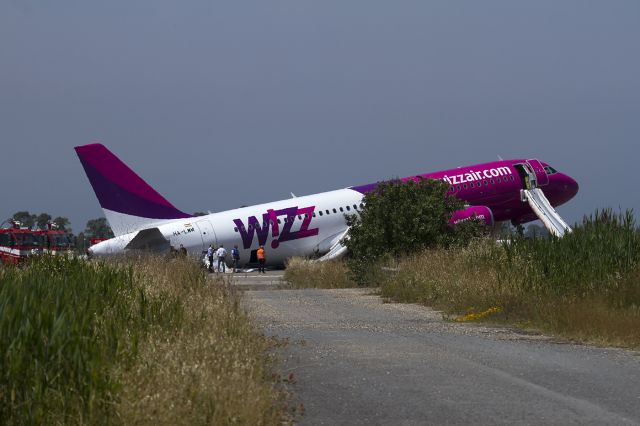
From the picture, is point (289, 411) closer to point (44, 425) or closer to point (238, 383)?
point (238, 383)

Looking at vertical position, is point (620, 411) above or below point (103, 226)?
below

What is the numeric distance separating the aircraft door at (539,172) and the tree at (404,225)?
645 inches

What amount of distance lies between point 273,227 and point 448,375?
39.6 m

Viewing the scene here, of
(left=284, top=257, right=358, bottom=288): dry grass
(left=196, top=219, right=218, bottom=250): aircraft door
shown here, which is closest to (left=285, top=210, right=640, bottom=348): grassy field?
(left=284, top=257, right=358, bottom=288): dry grass

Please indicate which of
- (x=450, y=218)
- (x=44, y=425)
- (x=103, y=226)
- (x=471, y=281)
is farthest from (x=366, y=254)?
(x=103, y=226)

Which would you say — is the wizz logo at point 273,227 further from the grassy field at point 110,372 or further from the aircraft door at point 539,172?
the grassy field at point 110,372

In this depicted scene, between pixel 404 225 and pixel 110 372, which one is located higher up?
pixel 404 225

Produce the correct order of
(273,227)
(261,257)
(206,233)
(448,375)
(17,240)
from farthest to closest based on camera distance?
(17,240) → (273,227) → (206,233) → (261,257) → (448,375)

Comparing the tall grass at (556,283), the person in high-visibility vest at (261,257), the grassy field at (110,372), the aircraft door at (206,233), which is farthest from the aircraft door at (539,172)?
the grassy field at (110,372)

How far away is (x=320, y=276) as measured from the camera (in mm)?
38000

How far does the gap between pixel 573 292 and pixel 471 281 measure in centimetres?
Answer: 311

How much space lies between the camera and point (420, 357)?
559 inches

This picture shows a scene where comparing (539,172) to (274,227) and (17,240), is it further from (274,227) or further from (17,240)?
(17,240)

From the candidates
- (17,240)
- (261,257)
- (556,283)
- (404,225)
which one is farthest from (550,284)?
(17,240)
